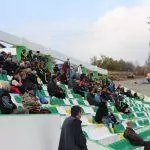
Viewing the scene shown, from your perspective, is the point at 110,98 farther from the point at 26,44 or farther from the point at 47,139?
the point at 47,139

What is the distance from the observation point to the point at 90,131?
1430 centimetres

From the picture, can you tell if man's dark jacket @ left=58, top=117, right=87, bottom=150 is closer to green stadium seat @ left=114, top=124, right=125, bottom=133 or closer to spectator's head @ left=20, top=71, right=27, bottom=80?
spectator's head @ left=20, top=71, right=27, bottom=80

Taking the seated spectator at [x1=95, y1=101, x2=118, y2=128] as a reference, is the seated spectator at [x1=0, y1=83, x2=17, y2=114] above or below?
above

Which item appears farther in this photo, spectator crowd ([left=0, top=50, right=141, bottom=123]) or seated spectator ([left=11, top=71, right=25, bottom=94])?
seated spectator ([left=11, top=71, right=25, bottom=94])

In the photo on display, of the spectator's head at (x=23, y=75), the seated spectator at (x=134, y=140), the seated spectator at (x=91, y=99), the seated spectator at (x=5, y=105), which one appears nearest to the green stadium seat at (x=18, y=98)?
the spectator's head at (x=23, y=75)

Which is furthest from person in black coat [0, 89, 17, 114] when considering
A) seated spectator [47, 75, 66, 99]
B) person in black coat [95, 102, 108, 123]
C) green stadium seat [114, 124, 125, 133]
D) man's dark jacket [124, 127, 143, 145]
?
green stadium seat [114, 124, 125, 133]

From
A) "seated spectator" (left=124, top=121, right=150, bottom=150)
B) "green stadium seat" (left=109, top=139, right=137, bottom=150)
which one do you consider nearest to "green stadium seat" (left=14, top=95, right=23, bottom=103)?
"green stadium seat" (left=109, top=139, right=137, bottom=150)

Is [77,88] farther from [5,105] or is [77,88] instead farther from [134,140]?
[5,105]

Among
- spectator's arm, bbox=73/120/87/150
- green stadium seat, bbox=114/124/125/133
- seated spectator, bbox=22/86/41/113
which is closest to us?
spectator's arm, bbox=73/120/87/150

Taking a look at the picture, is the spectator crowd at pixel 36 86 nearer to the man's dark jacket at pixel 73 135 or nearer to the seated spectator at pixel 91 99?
the seated spectator at pixel 91 99

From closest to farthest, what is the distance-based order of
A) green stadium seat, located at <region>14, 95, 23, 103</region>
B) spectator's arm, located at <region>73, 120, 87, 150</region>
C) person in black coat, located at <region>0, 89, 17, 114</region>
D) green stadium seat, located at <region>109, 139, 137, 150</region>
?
spectator's arm, located at <region>73, 120, 87, 150</region>, person in black coat, located at <region>0, 89, 17, 114</region>, green stadium seat, located at <region>14, 95, 23, 103</region>, green stadium seat, located at <region>109, 139, 137, 150</region>

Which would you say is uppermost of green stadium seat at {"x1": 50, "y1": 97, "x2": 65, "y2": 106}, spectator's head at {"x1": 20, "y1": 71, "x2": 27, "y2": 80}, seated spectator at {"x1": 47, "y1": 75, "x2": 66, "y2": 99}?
spectator's head at {"x1": 20, "y1": 71, "x2": 27, "y2": 80}

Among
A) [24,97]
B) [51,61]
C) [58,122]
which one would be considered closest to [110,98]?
[51,61]

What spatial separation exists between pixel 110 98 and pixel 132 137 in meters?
10.8
